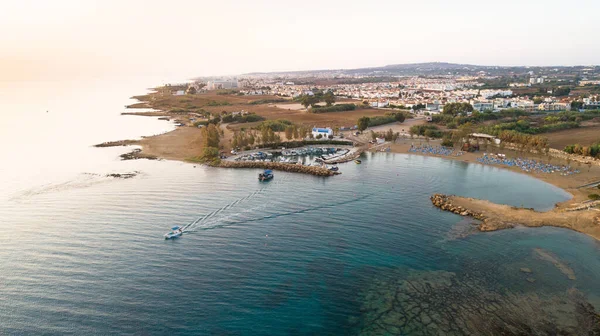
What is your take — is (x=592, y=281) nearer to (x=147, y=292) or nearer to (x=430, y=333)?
(x=430, y=333)

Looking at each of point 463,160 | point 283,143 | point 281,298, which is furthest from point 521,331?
point 283,143

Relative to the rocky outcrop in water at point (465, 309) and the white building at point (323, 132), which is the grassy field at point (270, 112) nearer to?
the white building at point (323, 132)

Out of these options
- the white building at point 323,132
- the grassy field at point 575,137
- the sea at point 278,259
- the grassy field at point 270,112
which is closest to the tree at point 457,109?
the grassy field at point 270,112

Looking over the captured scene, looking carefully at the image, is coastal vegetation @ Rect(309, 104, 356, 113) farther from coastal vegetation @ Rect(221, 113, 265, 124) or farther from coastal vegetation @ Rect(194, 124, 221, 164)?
coastal vegetation @ Rect(194, 124, 221, 164)

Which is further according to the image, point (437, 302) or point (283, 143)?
point (283, 143)

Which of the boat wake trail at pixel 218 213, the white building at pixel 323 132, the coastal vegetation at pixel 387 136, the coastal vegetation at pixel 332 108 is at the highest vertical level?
the coastal vegetation at pixel 332 108

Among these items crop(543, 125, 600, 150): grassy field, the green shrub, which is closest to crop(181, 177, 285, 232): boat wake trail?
the green shrub

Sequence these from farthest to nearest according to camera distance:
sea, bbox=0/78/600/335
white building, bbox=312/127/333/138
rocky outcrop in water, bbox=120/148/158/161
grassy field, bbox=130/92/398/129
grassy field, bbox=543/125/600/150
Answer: grassy field, bbox=130/92/398/129 < white building, bbox=312/127/333/138 < grassy field, bbox=543/125/600/150 < rocky outcrop in water, bbox=120/148/158/161 < sea, bbox=0/78/600/335
